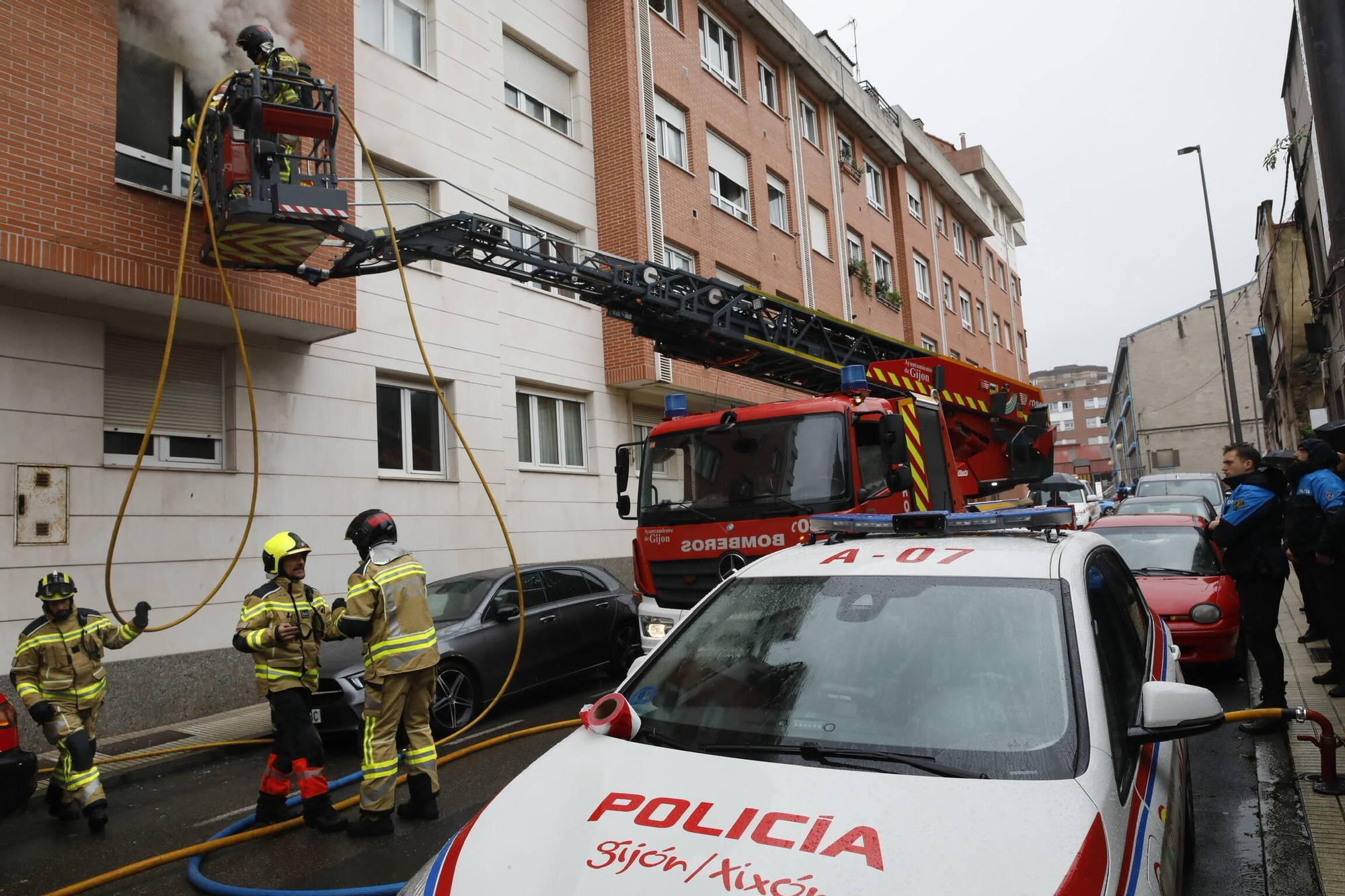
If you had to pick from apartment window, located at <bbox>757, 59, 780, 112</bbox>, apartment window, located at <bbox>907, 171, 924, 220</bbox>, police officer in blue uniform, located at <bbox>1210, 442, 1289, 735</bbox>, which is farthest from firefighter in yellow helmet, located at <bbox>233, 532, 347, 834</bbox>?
apartment window, located at <bbox>907, 171, 924, 220</bbox>

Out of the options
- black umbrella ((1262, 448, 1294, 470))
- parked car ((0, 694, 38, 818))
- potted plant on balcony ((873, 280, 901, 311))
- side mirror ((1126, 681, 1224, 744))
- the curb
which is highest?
potted plant on balcony ((873, 280, 901, 311))

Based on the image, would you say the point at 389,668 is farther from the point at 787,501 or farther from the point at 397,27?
the point at 397,27

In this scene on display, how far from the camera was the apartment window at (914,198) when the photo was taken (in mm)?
30062

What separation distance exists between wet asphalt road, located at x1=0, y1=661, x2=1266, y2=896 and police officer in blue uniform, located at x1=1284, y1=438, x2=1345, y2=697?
981 mm

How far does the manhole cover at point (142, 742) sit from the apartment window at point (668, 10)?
15.5 m

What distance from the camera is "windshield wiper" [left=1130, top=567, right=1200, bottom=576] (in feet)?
25.6

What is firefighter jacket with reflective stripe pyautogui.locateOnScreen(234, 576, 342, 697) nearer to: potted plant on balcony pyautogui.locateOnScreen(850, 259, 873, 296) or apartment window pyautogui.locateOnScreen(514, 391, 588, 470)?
apartment window pyautogui.locateOnScreen(514, 391, 588, 470)

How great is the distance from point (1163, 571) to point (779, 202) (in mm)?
15867

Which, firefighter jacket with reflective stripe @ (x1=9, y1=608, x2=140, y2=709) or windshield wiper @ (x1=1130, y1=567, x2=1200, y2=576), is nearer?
firefighter jacket with reflective stripe @ (x1=9, y1=608, x2=140, y2=709)

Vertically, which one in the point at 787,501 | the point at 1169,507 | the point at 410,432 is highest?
the point at 410,432

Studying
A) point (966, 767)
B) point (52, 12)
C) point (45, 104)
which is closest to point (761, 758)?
point (966, 767)

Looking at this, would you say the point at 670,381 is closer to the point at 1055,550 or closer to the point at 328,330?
the point at 328,330

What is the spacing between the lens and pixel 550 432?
14.8m

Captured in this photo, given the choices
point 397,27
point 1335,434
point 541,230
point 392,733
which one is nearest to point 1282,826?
point 1335,434
